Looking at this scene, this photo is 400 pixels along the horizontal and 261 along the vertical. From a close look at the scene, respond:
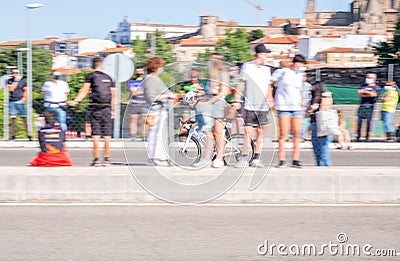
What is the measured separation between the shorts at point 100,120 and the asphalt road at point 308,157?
2.00 metres

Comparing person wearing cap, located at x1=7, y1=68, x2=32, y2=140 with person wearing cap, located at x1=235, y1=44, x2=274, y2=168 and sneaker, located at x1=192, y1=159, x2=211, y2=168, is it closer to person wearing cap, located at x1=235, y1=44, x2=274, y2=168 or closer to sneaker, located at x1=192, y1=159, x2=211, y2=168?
person wearing cap, located at x1=235, y1=44, x2=274, y2=168

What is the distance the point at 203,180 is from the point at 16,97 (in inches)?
455

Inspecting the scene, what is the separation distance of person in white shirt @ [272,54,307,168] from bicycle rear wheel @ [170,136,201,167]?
126 centimetres

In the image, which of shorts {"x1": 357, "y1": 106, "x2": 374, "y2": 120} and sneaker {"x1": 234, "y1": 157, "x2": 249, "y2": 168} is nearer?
sneaker {"x1": 234, "y1": 157, "x2": 249, "y2": 168}

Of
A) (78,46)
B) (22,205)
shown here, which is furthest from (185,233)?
(78,46)

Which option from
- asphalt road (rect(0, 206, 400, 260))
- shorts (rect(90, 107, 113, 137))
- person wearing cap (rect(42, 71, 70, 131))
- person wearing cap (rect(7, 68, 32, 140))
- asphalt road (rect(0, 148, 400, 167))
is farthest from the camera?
person wearing cap (rect(7, 68, 32, 140))

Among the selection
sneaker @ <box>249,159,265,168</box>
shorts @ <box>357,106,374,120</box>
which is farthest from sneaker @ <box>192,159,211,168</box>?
shorts @ <box>357,106,374,120</box>

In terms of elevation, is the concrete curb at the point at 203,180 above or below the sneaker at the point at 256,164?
below

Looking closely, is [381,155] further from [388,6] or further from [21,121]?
[388,6]

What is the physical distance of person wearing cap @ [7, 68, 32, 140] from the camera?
1948 cm

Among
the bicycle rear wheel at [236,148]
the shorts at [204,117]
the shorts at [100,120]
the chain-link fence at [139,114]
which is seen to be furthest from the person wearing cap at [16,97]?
the bicycle rear wheel at [236,148]

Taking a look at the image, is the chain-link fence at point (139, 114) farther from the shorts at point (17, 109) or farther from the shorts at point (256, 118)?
the shorts at point (256, 118)

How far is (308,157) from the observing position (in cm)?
1672

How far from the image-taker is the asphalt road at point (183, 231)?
662cm
